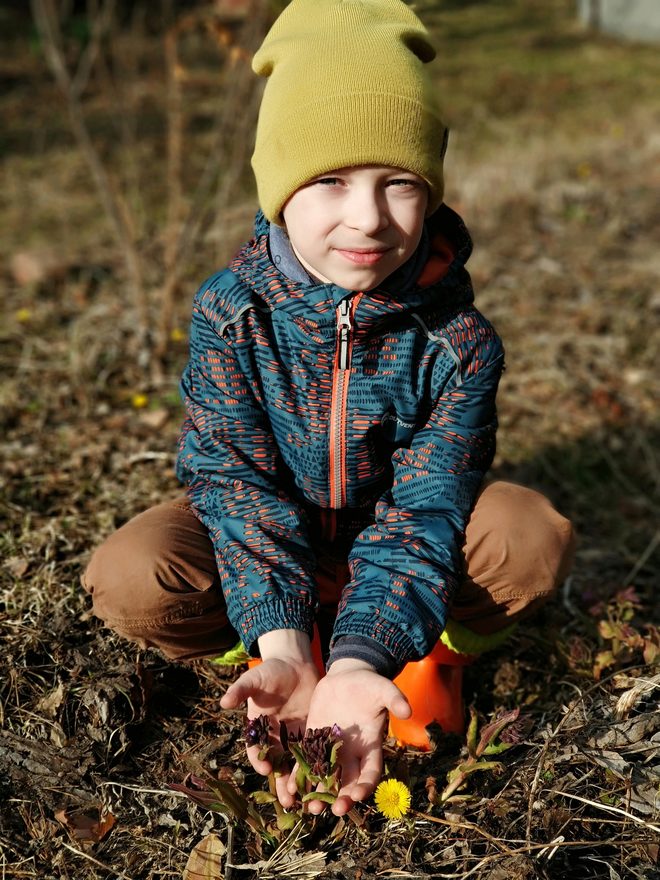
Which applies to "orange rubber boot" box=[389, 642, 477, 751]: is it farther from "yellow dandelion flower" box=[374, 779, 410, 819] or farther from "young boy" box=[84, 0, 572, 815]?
"yellow dandelion flower" box=[374, 779, 410, 819]

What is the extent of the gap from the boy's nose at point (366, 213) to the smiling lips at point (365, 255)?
5cm

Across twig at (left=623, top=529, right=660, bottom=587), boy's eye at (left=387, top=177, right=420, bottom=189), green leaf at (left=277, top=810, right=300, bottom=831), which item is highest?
boy's eye at (left=387, top=177, right=420, bottom=189)

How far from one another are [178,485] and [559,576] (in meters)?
1.24

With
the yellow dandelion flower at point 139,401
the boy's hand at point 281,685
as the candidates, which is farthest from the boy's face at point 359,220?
the yellow dandelion flower at point 139,401

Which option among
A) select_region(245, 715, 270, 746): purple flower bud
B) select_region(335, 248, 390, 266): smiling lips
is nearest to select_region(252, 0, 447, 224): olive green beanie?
select_region(335, 248, 390, 266): smiling lips

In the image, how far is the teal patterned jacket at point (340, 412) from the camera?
192cm

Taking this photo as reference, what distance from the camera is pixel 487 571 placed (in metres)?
2.00

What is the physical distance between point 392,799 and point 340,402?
788 millimetres

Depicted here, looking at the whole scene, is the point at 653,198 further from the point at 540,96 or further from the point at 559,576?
the point at 559,576

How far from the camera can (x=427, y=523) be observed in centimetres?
196

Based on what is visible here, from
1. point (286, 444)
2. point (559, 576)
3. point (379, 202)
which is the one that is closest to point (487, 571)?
point (559, 576)

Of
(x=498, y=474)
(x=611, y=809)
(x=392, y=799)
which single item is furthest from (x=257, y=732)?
(x=498, y=474)

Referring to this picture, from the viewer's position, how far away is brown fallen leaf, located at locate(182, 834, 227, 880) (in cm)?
173

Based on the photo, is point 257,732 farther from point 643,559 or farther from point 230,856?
point 643,559
